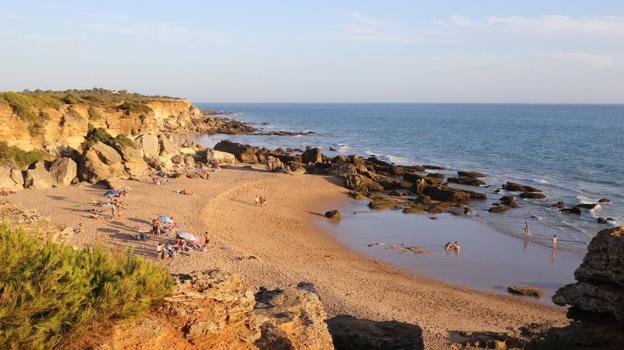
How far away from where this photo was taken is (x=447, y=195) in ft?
121

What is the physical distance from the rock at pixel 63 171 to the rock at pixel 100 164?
25.0 inches

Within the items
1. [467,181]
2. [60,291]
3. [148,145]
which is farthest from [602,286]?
[148,145]

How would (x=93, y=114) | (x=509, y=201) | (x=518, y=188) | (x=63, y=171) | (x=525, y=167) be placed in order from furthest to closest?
(x=525, y=167) < (x=93, y=114) < (x=518, y=188) < (x=509, y=201) < (x=63, y=171)

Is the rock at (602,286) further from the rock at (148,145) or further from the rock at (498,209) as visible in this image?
the rock at (148,145)

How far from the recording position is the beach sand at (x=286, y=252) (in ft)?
55.9

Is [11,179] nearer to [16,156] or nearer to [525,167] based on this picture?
[16,156]

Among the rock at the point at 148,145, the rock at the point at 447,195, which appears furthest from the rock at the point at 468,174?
the rock at the point at 148,145

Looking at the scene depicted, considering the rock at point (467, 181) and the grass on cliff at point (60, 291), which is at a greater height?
the grass on cliff at point (60, 291)

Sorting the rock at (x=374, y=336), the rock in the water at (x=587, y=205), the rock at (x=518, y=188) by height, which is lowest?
the rock in the water at (x=587, y=205)

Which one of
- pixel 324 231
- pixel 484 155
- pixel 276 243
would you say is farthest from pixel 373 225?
pixel 484 155

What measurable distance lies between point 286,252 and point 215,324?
16.3m

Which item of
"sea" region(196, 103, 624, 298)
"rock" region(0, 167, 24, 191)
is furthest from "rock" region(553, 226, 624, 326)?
"rock" region(0, 167, 24, 191)

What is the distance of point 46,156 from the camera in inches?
1340

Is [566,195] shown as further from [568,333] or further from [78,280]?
[78,280]
